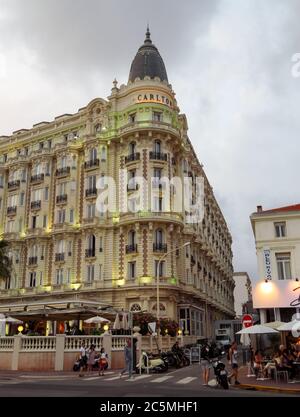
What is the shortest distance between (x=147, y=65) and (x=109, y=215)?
1839 centimetres

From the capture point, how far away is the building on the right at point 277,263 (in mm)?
29969

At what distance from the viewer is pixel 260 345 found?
31812 millimetres

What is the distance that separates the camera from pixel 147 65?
52531 mm

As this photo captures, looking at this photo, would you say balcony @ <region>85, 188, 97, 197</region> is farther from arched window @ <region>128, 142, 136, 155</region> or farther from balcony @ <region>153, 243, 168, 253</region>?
balcony @ <region>153, 243, 168, 253</region>

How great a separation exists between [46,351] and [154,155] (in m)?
27.0

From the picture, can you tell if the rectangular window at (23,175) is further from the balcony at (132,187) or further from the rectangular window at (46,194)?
the balcony at (132,187)

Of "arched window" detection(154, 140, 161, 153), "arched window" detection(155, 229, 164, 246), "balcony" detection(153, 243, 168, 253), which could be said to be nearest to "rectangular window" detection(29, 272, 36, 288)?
"balcony" detection(153, 243, 168, 253)

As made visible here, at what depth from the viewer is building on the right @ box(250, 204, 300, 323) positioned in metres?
30.0

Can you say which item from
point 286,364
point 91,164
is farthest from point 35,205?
point 286,364
